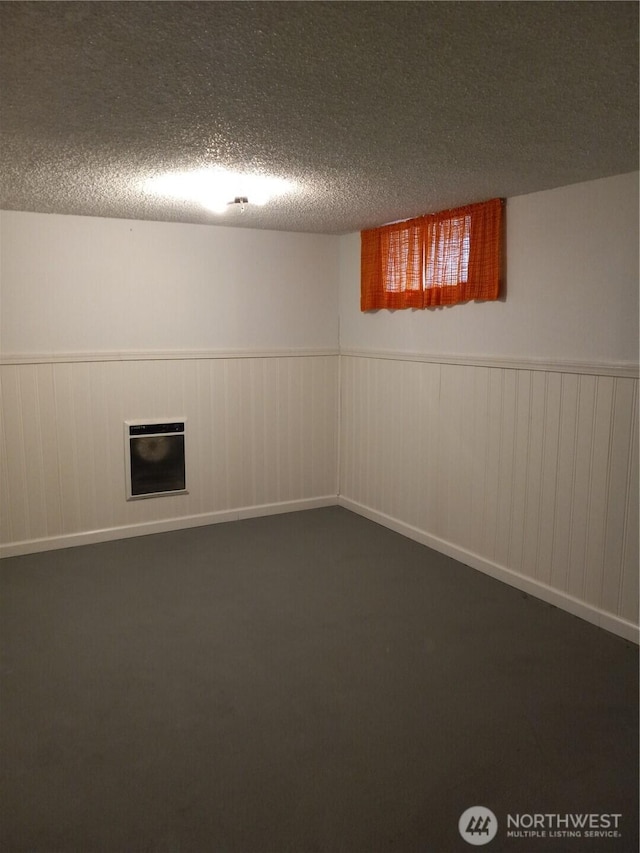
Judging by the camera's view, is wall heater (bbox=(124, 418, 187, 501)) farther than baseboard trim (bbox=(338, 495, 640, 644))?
Yes

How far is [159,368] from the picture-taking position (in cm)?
483

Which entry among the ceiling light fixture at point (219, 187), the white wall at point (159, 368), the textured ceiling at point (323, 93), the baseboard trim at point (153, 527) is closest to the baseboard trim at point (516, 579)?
the baseboard trim at point (153, 527)

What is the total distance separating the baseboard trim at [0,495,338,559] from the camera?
14.8ft

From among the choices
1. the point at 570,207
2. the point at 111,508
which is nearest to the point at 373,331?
the point at 570,207

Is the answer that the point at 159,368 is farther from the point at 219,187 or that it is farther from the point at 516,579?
the point at 516,579

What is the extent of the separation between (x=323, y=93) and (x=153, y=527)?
3.57m

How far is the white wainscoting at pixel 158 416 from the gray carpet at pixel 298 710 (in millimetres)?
486

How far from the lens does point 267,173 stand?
10.6 feet

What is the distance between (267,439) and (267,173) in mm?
2489

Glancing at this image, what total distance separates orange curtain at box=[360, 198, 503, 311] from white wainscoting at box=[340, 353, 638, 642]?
17.7 inches

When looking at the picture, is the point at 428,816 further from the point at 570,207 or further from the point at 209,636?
the point at 570,207

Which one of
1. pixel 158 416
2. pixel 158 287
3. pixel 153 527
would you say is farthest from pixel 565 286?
pixel 153 527

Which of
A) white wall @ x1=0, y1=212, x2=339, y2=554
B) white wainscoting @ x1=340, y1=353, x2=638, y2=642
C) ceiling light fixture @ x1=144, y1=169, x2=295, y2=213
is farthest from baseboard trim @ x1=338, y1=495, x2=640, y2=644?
ceiling light fixture @ x1=144, y1=169, x2=295, y2=213

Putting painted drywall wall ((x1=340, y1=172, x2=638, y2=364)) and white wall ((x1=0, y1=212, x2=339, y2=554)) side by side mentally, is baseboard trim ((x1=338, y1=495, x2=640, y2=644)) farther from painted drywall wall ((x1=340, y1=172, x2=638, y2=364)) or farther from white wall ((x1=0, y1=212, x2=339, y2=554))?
painted drywall wall ((x1=340, y1=172, x2=638, y2=364))
